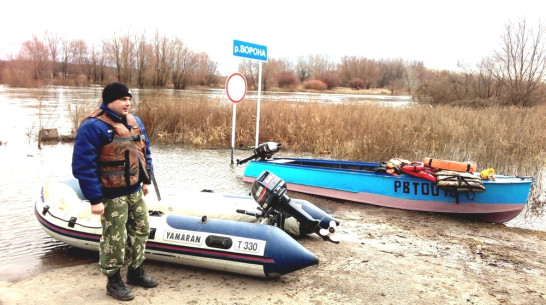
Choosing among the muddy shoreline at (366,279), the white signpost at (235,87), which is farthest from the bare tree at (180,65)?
the muddy shoreline at (366,279)

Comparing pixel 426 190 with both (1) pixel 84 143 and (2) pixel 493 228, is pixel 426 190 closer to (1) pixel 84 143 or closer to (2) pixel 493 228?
(2) pixel 493 228

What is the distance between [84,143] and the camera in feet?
10.9

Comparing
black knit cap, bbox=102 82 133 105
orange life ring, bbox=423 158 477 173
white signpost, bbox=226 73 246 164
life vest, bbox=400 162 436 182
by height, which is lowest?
life vest, bbox=400 162 436 182

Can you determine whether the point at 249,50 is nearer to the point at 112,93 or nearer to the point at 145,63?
the point at 112,93

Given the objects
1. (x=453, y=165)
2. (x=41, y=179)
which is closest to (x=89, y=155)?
(x=453, y=165)

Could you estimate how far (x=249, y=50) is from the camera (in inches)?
392

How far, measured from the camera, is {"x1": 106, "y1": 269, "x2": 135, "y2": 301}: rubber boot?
3699 millimetres

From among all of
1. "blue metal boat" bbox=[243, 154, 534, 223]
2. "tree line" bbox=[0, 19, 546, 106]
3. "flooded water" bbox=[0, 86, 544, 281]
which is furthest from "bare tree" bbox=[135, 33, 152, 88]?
"blue metal boat" bbox=[243, 154, 534, 223]

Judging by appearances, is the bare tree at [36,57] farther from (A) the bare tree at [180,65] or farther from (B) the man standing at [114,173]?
(B) the man standing at [114,173]

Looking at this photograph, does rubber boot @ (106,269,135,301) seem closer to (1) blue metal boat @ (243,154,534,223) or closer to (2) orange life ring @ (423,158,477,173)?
(1) blue metal boat @ (243,154,534,223)

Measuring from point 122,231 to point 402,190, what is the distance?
483 centimetres

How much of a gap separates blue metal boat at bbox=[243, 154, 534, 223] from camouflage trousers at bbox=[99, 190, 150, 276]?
174 inches

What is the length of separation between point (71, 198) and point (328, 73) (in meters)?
61.0

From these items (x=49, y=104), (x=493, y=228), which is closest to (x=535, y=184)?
(x=493, y=228)
